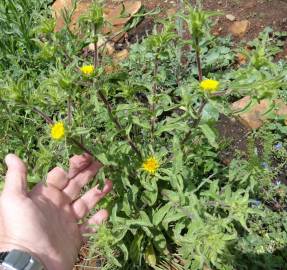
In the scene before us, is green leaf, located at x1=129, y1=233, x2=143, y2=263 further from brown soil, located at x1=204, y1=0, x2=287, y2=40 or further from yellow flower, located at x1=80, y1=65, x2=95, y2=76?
brown soil, located at x1=204, y1=0, x2=287, y2=40

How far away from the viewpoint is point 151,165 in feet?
7.94

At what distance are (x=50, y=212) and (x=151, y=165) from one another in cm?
62

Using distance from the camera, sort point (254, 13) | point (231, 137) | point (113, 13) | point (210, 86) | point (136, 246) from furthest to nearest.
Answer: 1. point (113, 13)
2. point (254, 13)
3. point (231, 137)
4. point (136, 246)
5. point (210, 86)

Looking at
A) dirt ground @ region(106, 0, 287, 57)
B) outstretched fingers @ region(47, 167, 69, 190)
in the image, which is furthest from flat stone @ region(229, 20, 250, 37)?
outstretched fingers @ region(47, 167, 69, 190)

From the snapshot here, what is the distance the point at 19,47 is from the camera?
162 inches

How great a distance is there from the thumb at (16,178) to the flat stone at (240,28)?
244 cm

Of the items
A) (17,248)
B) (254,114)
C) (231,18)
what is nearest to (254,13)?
(231,18)

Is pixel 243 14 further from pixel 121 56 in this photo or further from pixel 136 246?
pixel 136 246

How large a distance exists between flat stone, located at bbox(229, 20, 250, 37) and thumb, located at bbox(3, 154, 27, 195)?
8.02 ft

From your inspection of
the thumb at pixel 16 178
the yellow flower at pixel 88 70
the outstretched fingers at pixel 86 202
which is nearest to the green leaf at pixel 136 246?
the outstretched fingers at pixel 86 202

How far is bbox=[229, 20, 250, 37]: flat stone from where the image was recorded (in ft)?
13.5

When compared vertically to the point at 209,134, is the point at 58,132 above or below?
above

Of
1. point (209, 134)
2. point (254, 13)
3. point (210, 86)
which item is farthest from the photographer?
point (254, 13)

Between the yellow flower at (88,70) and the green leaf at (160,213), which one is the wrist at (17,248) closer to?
the green leaf at (160,213)
